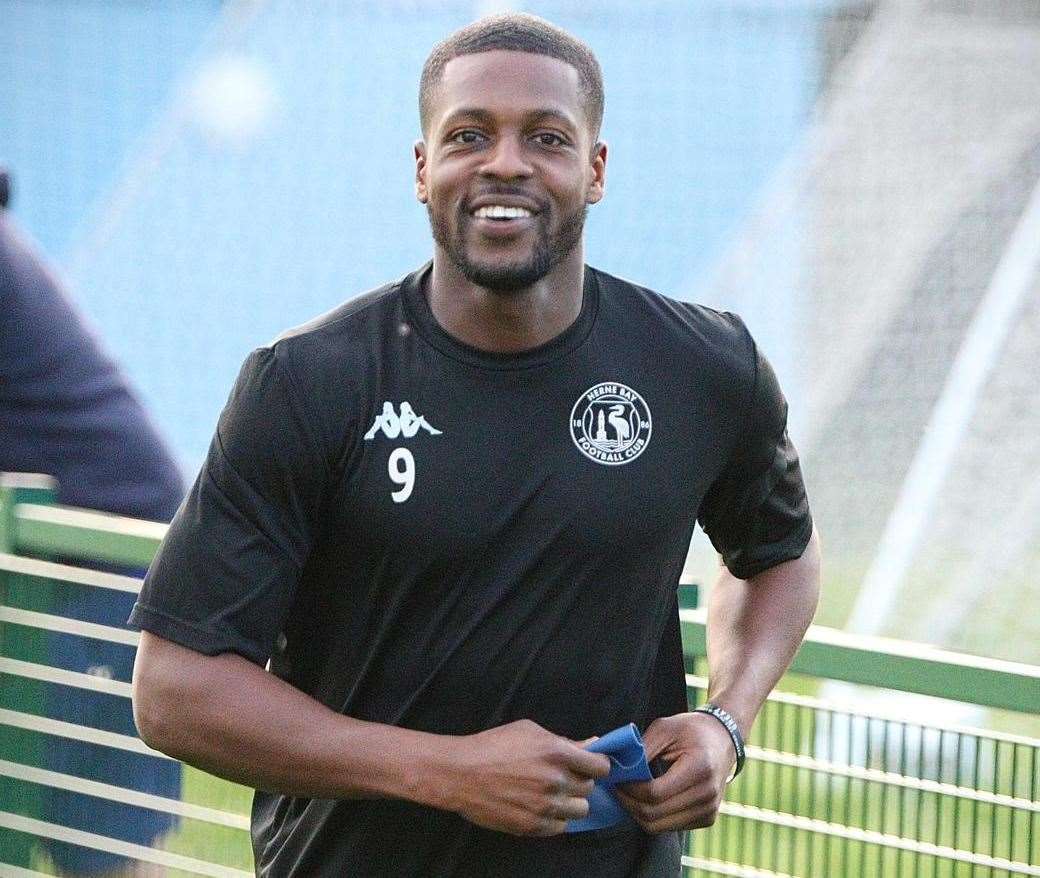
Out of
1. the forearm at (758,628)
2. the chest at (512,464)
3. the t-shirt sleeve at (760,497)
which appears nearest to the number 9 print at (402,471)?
the chest at (512,464)

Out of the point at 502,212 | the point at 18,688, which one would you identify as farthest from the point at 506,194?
the point at 18,688

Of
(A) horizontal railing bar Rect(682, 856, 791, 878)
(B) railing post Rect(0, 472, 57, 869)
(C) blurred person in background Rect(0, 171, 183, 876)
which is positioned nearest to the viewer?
(A) horizontal railing bar Rect(682, 856, 791, 878)

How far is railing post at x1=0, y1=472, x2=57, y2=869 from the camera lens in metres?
3.99

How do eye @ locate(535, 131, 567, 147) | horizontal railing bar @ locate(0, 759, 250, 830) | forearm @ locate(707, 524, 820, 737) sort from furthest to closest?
horizontal railing bar @ locate(0, 759, 250, 830)
forearm @ locate(707, 524, 820, 737)
eye @ locate(535, 131, 567, 147)

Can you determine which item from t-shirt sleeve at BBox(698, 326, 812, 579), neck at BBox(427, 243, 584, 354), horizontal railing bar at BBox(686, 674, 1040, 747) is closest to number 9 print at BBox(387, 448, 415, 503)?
neck at BBox(427, 243, 584, 354)

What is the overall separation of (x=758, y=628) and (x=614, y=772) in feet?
1.60

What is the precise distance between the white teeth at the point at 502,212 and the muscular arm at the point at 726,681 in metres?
0.70

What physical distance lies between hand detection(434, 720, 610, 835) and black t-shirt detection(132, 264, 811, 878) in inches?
6.1

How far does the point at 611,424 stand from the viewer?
2.45m

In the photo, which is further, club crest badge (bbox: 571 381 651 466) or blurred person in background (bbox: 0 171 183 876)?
blurred person in background (bbox: 0 171 183 876)

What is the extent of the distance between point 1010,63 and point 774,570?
930cm

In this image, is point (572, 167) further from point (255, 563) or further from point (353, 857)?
point (353, 857)

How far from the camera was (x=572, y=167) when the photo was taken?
8.09ft

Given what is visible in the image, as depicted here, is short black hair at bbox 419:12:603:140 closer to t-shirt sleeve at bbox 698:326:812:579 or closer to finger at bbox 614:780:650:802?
t-shirt sleeve at bbox 698:326:812:579
